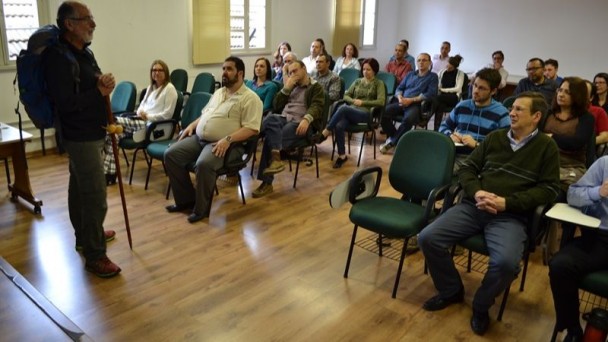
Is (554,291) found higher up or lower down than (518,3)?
lower down

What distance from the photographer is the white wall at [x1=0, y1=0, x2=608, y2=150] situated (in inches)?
228

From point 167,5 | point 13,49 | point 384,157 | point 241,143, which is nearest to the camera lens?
point 241,143

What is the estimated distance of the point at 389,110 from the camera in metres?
5.93

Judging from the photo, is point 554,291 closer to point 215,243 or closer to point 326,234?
point 326,234

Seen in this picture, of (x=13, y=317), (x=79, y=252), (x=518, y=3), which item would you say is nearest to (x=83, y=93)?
(x=79, y=252)

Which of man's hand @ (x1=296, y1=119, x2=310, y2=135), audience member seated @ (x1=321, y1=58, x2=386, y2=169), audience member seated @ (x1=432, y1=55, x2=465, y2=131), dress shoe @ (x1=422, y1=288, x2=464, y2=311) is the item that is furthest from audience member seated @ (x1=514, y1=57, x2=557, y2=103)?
dress shoe @ (x1=422, y1=288, x2=464, y2=311)

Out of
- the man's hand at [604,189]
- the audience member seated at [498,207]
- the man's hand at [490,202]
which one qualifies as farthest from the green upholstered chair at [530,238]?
the man's hand at [604,189]

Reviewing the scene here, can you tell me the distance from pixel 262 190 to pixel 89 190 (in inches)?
70.0

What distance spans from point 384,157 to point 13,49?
4.11m

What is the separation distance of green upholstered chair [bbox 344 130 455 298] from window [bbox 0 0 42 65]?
161 inches

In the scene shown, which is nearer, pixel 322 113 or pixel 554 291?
pixel 554 291

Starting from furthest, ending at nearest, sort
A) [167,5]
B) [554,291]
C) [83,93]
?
[167,5]
[83,93]
[554,291]

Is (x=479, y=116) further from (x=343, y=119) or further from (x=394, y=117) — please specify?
(x=394, y=117)

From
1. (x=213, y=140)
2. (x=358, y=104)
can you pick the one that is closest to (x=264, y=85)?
(x=358, y=104)
